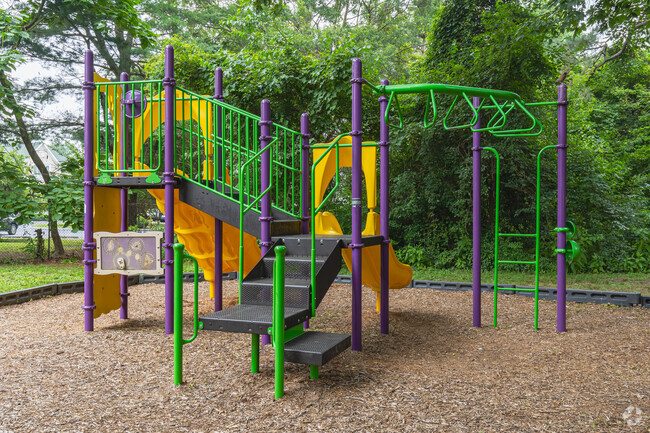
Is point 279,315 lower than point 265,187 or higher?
lower

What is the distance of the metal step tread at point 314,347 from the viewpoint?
11.1ft

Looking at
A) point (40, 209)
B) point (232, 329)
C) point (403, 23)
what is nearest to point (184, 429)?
point (232, 329)

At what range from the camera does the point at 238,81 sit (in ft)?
34.8

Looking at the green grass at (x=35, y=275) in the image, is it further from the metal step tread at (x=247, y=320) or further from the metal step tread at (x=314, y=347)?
the metal step tread at (x=314, y=347)

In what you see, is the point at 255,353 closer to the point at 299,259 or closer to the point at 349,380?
the point at 349,380

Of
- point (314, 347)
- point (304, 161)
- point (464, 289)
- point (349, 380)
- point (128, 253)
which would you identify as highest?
point (304, 161)

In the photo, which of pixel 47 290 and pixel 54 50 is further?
pixel 54 50

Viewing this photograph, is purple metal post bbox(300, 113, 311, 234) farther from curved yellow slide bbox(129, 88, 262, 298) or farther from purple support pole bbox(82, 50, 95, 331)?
purple support pole bbox(82, 50, 95, 331)

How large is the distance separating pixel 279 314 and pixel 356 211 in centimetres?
148

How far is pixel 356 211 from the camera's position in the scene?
4.46 metres

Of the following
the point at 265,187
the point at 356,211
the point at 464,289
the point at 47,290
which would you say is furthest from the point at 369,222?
the point at 47,290

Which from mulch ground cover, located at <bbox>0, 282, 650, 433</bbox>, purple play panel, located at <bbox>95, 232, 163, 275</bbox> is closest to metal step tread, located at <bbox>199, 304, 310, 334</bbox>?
mulch ground cover, located at <bbox>0, 282, 650, 433</bbox>

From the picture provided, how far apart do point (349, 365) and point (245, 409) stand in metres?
1.21

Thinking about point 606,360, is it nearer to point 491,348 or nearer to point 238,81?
point 491,348
